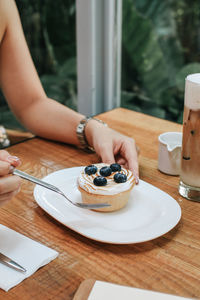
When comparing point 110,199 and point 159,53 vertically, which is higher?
point 159,53

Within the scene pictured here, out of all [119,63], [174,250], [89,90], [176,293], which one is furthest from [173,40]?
[176,293]

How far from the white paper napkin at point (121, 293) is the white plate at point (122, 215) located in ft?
0.43

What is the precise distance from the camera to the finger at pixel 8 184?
29.0 inches

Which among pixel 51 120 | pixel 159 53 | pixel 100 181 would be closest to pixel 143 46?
pixel 159 53

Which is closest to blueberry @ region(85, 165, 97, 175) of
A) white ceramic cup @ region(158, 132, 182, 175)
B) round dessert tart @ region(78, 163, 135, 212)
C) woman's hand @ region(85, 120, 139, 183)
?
round dessert tart @ region(78, 163, 135, 212)

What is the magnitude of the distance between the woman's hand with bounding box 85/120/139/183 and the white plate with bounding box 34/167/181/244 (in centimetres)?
10

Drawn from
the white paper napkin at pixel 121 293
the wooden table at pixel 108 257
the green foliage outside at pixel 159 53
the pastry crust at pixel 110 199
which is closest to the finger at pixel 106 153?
the wooden table at pixel 108 257

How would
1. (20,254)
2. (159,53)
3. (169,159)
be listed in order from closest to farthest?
1. (20,254)
2. (169,159)
3. (159,53)

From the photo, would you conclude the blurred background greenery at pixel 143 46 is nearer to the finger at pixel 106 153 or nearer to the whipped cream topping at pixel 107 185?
the finger at pixel 106 153

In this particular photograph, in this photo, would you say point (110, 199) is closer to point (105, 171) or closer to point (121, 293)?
point (105, 171)

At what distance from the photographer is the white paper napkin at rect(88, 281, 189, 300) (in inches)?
23.2

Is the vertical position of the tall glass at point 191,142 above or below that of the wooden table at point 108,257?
above

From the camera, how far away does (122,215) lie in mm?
854

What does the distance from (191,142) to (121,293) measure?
0.43 m
